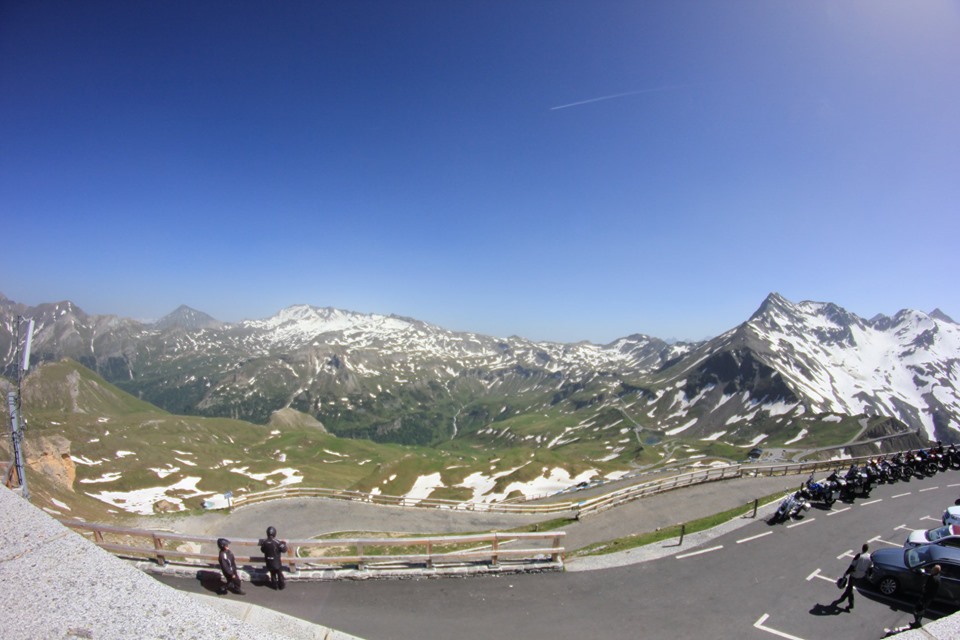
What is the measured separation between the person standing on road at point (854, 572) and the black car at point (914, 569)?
0.23 metres

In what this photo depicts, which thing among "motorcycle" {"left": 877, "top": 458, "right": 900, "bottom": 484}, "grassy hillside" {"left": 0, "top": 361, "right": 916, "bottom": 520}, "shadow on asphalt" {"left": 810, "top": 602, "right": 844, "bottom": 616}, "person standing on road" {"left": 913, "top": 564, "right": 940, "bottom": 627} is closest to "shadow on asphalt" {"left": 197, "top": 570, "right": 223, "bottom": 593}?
"shadow on asphalt" {"left": 810, "top": 602, "right": 844, "bottom": 616}

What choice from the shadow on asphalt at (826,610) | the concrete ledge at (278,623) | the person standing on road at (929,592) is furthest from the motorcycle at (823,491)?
the concrete ledge at (278,623)

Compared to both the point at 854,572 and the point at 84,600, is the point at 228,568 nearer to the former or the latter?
the point at 84,600

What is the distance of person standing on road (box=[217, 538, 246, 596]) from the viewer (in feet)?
42.3

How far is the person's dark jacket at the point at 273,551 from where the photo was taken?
530 inches

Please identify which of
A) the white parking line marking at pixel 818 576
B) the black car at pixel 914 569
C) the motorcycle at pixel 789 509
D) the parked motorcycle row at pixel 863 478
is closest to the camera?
the black car at pixel 914 569

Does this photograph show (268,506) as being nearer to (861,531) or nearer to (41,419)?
(861,531)

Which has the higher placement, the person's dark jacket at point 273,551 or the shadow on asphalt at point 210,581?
the person's dark jacket at point 273,551

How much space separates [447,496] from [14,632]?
9950cm

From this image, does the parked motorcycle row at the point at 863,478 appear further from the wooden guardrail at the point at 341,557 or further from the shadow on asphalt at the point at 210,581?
the shadow on asphalt at the point at 210,581

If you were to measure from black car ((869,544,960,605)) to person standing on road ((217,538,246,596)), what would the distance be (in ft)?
73.7

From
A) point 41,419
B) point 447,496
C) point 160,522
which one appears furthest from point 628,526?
point 41,419

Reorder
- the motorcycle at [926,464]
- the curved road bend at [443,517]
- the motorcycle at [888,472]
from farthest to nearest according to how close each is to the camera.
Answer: the motorcycle at [926,464], the motorcycle at [888,472], the curved road bend at [443,517]

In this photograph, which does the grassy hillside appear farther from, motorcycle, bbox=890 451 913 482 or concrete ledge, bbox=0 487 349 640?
motorcycle, bbox=890 451 913 482
